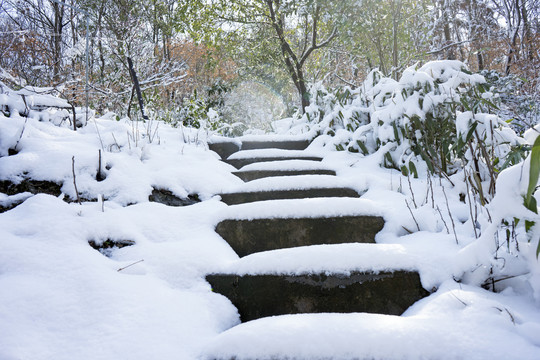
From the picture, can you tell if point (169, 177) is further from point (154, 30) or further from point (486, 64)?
point (486, 64)

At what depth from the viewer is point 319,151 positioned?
3.29 meters

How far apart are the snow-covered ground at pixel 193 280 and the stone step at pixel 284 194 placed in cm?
17

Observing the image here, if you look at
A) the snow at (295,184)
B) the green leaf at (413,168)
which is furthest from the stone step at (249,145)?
the green leaf at (413,168)

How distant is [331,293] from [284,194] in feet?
2.97

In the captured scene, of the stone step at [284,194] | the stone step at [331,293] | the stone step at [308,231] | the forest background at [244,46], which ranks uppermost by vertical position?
the forest background at [244,46]

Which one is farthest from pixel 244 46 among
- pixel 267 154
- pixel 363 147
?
pixel 363 147

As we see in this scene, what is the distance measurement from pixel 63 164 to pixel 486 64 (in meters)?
15.7

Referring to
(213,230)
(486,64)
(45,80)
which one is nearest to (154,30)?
(45,80)

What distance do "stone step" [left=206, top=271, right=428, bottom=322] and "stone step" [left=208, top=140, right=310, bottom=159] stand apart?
2294 mm

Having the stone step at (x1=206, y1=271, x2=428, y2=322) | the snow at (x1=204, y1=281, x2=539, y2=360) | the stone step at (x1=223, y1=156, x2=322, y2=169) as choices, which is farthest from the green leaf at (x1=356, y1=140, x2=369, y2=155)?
the snow at (x1=204, y1=281, x2=539, y2=360)

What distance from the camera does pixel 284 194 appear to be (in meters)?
1.94

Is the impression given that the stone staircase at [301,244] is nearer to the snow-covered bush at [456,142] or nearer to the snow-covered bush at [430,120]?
the snow-covered bush at [456,142]

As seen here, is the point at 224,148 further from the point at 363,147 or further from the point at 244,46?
the point at 244,46

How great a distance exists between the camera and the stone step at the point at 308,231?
150 cm
